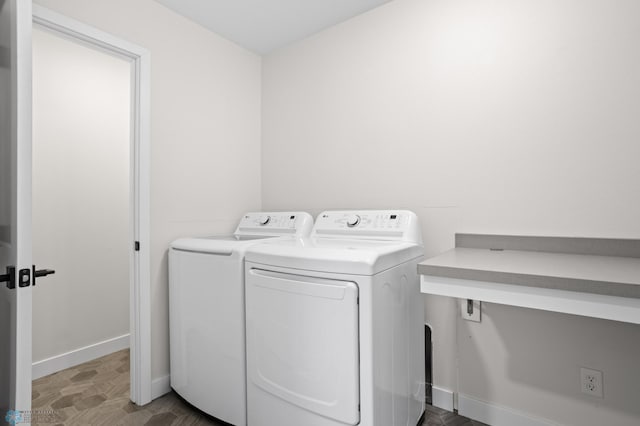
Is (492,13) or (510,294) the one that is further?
(492,13)

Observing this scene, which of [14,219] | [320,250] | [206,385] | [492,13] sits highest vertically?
[492,13]

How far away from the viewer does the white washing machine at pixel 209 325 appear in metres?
1.55

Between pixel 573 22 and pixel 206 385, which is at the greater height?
pixel 573 22

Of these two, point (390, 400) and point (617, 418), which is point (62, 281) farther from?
point (617, 418)

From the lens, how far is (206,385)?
A: 169 centimetres

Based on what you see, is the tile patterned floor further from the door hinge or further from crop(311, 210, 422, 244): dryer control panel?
the door hinge

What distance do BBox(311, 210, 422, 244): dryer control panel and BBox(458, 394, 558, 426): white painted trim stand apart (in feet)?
2.85

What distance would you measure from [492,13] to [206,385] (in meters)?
2.42

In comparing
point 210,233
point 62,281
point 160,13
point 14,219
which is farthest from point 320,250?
point 62,281

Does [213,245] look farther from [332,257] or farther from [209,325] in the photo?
[332,257]

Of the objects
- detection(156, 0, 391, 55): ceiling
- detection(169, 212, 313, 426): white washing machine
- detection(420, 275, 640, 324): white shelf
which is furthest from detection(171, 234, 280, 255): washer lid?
detection(156, 0, 391, 55): ceiling

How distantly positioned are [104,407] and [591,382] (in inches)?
96.6

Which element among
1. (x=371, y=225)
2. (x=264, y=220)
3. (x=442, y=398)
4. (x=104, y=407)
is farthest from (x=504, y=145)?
(x=104, y=407)

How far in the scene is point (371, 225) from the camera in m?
1.83
